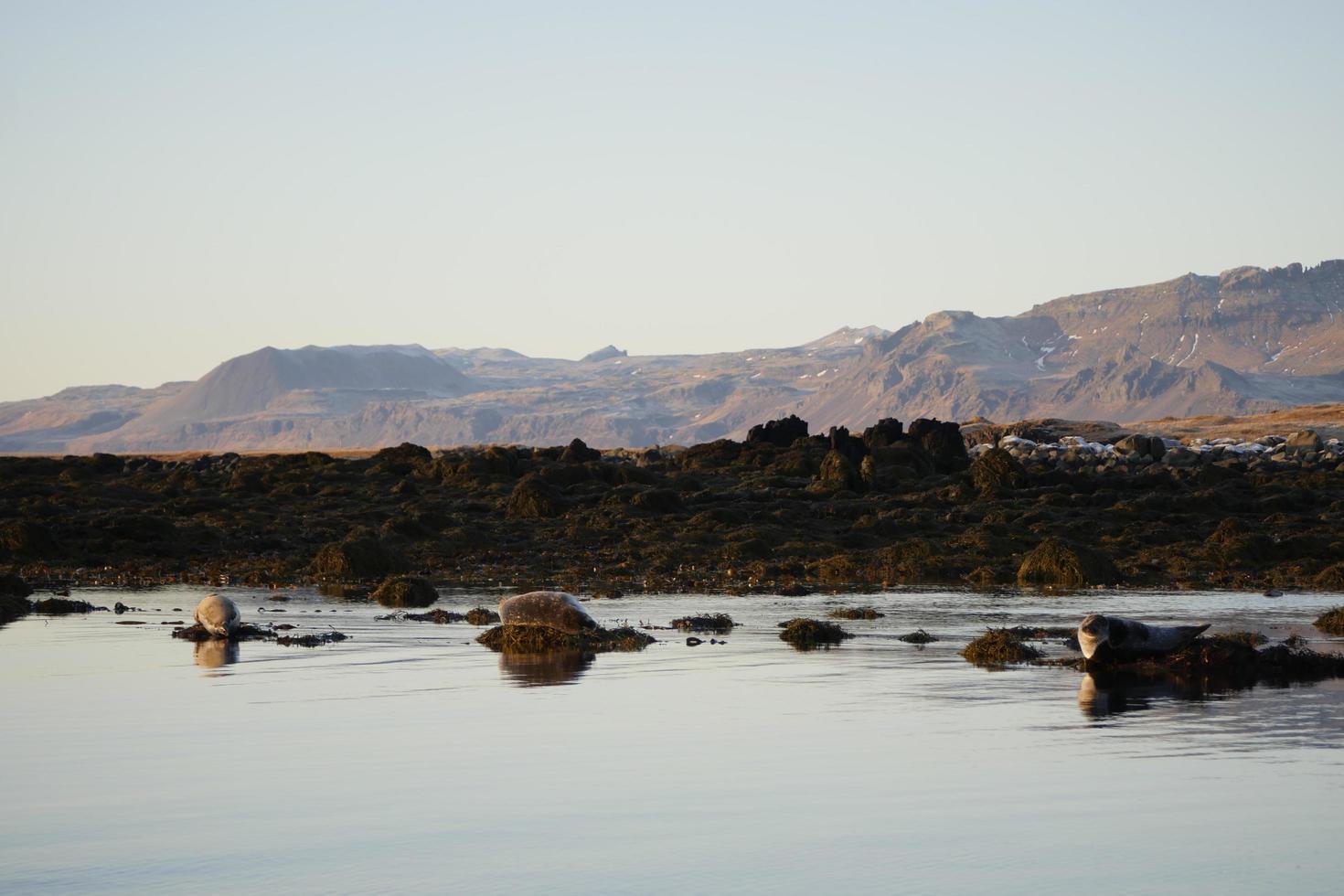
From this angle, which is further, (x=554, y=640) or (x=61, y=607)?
(x=61, y=607)

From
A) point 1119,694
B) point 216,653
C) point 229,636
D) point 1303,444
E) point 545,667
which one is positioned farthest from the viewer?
point 1303,444

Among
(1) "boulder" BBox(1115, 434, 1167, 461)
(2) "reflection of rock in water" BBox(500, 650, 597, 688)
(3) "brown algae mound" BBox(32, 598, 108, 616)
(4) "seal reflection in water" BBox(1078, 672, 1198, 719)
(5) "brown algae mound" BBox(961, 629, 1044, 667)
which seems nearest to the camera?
(4) "seal reflection in water" BBox(1078, 672, 1198, 719)

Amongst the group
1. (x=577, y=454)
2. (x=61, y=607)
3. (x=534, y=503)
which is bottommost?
(x=61, y=607)

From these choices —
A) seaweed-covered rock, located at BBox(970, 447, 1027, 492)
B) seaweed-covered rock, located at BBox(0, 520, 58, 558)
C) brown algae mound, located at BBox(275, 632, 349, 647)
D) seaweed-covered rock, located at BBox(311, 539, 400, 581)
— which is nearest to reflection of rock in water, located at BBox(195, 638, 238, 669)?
brown algae mound, located at BBox(275, 632, 349, 647)

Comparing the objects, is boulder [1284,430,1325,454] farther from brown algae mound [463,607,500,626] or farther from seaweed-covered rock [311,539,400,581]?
brown algae mound [463,607,500,626]

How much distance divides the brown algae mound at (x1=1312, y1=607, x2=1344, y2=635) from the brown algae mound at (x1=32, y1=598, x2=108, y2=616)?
1974cm

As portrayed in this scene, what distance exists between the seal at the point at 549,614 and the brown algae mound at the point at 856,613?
517 centimetres

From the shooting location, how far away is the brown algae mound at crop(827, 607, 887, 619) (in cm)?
2644

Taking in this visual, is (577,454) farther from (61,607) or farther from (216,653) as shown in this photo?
(216,653)

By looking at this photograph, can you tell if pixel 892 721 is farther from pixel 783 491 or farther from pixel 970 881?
pixel 783 491

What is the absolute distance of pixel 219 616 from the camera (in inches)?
918

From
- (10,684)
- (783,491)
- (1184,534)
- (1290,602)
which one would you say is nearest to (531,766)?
(10,684)

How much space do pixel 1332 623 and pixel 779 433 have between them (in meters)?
51.9

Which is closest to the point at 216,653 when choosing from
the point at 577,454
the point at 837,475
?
the point at 837,475
